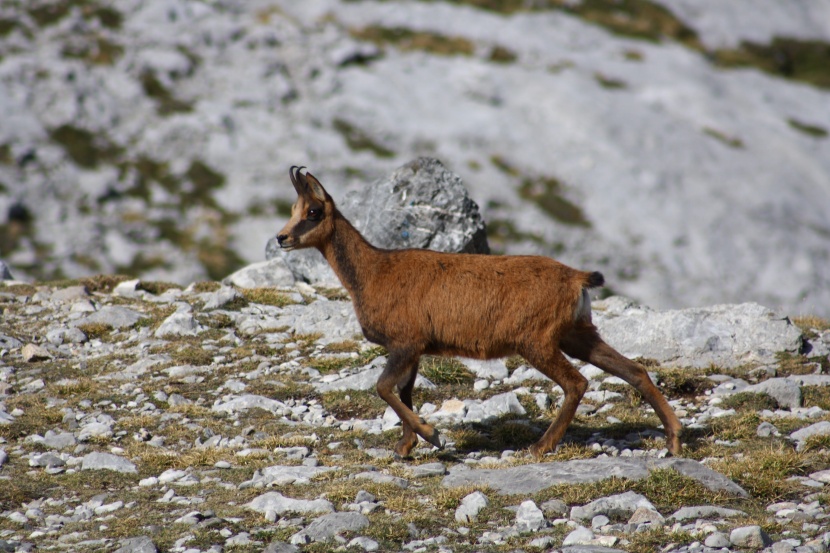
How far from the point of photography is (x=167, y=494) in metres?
9.06

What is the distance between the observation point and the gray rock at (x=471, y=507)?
795 cm

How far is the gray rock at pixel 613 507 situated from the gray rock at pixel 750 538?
37.8 inches

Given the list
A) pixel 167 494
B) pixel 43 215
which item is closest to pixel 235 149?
pixel 43 215

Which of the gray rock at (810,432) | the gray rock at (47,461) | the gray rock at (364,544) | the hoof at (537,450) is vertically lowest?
the gray rock at (810,432)

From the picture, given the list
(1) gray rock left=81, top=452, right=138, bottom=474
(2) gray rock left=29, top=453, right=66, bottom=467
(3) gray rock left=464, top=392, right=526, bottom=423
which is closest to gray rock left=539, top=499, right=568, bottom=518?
(3) gray rock left=464, top=392, right=526, bottom=423

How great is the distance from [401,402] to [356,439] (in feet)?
3.84

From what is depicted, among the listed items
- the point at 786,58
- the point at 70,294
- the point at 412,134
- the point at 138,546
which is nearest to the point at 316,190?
the point at 138,546

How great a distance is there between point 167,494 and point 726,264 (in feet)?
200

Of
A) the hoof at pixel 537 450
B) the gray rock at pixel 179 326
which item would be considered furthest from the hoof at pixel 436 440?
the gray rock at pixel 179 326

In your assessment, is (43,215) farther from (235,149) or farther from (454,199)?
(454,199)

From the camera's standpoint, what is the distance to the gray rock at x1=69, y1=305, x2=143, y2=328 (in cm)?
1652

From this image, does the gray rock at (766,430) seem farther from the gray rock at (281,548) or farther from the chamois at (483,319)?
the gray rock at (281,548)

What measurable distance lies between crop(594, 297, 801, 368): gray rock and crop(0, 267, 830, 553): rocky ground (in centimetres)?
4

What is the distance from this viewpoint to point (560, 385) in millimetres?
10039
